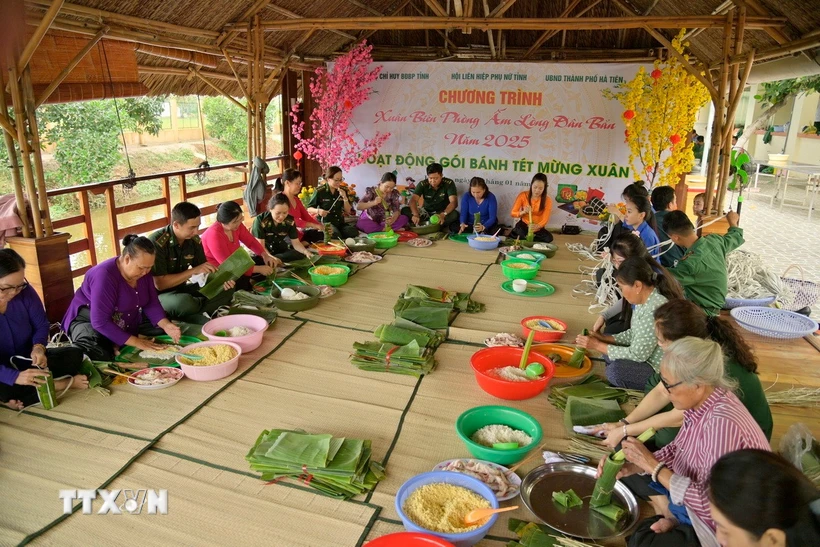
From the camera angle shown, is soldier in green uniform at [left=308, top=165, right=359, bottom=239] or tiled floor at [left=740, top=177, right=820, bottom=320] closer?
soldier in green uniform at [left=308, top=165, right=359, bottom=239]

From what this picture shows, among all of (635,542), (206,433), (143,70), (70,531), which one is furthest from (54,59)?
(635,542)

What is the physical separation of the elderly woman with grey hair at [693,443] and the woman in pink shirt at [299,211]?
4.35 metres

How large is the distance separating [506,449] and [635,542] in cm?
64

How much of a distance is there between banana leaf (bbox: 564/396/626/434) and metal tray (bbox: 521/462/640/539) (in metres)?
0.36

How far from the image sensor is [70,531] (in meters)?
2.00

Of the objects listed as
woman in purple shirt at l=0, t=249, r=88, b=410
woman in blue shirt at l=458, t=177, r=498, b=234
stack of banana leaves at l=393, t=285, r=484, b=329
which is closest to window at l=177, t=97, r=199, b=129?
woman in blue shirt at l=458, t=177, r=498, b=234

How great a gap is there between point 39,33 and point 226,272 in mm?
2024

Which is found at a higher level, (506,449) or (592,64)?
(592,64)

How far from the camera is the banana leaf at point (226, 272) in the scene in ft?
13.2

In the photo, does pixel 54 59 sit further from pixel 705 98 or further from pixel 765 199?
pixel 765 199

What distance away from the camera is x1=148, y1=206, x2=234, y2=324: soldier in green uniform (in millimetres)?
3883

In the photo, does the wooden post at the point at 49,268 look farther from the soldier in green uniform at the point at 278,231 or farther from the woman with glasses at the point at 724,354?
the woman with glasses at the point at 724,354

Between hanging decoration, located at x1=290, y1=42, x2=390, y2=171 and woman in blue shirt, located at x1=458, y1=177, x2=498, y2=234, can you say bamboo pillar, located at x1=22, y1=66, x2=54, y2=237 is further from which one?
woman in blue shirt, located at x1=458, y1=177, x2=498, y2=234

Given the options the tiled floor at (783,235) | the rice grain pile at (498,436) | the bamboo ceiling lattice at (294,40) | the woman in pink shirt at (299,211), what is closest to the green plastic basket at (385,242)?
the woman in pink shirt at (299,211)
